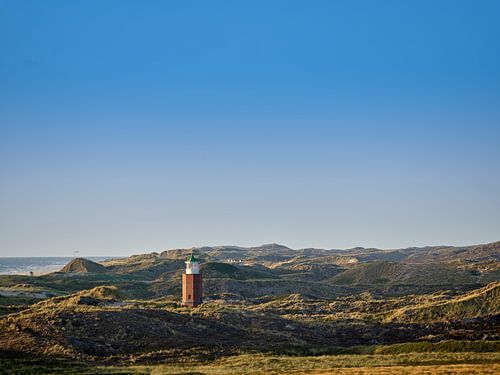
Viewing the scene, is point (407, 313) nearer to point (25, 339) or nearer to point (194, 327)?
point (194, 327)

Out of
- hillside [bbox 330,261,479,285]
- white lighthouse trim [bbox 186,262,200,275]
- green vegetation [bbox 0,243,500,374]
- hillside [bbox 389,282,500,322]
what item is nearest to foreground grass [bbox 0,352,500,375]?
green vegetation [bbox 0,243,500,374]

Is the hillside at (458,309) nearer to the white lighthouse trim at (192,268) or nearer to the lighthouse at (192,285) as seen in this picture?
the lighthouse at (192,285)

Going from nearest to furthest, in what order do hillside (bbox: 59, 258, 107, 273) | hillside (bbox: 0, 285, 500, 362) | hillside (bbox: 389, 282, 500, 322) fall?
hillside (bbox: 0, 285, 500, 362) < hillside (bbox: 389, 282, 500, 322) < hillside (bbox: 59, 258, 107, 273)

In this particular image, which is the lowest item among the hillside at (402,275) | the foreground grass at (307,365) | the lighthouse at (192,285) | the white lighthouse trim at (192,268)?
the foreground grass at (307,365)

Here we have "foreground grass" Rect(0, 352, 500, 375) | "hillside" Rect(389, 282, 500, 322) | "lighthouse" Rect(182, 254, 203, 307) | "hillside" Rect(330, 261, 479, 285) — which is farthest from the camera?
"hillside" Rect(330, 261, 479, 285)

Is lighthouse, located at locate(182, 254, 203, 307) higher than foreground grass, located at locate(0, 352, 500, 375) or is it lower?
higher

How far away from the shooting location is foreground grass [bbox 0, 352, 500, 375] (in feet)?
127

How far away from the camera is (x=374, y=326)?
67.4 meters

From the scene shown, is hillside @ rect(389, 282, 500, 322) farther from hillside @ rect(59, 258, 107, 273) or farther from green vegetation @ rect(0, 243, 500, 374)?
hillside @ rect(59, 258, 107, 273)

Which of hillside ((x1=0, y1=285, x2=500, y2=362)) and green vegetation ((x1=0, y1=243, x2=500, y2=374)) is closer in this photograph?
green vegetation ((x1=0, y1=243, x2=500, y2=374))

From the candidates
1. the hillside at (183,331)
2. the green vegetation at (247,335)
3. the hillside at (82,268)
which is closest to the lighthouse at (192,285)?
the hillside at (183,331)

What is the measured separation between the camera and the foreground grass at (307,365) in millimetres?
38688

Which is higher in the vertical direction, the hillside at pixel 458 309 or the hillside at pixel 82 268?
the hillside at pixel 82 268

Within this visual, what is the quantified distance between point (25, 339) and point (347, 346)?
30483 mm
